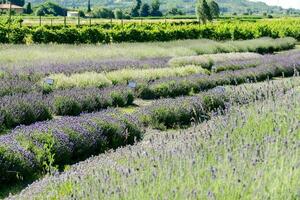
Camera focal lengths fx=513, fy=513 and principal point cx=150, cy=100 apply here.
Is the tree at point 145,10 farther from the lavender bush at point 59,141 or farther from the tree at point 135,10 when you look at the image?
the lavender bush at point 59,141

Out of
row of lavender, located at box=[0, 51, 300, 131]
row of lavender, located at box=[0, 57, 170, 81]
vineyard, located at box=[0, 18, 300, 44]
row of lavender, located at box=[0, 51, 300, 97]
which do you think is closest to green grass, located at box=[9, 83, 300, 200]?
row of lavender, located at box=[0, 51, 300, 131]

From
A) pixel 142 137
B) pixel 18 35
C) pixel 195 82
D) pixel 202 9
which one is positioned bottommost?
pixel 142 137

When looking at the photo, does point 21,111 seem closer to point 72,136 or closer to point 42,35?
point 72,136

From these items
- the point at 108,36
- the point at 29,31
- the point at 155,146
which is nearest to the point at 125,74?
the point at 155,146

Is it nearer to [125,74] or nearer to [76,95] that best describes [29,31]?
[125,74]

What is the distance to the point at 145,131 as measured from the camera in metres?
7.88

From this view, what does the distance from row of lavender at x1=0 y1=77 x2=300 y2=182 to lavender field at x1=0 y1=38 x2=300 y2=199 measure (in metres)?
0.01

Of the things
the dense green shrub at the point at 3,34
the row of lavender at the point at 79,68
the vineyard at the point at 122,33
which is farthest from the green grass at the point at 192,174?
the vineyard at the point at 122,33

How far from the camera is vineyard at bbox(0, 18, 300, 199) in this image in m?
3.44

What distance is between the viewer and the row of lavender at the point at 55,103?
8227 millimetres

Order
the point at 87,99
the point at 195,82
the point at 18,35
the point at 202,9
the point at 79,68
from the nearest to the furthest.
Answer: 1. the point at 87,99
2. the point at 195,82
3. the point at 79,68
4. the point at 18,35
5. the point at 202,9

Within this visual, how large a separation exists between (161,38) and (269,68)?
15835mm

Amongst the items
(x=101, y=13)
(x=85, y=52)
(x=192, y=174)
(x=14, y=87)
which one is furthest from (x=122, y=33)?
(x=101, y=13)

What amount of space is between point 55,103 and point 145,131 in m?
2.20
